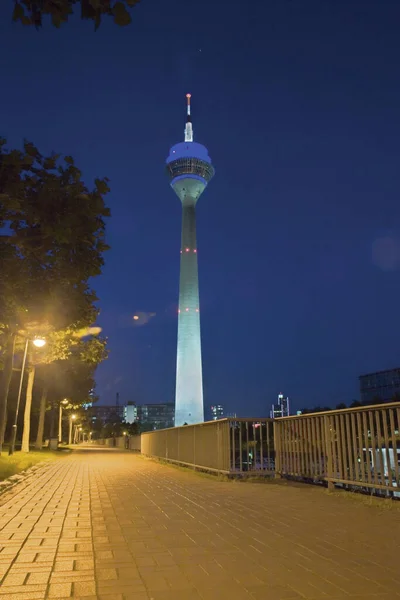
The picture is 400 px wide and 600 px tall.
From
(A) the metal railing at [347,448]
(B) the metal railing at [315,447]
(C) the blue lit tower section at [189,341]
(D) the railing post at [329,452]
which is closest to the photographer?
(A) the metal railing at [347,448]

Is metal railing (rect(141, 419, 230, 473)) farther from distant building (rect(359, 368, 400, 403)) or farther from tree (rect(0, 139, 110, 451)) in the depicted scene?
distant building (rect(359, 368, 400, 403))

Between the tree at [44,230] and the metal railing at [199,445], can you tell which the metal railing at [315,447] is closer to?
the metal railing at [199,445]

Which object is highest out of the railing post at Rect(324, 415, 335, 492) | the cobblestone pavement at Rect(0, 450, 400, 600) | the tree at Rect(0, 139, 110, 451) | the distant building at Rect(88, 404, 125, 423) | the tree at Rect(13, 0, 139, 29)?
the distant building at Rect(88, 404, 125, 423)

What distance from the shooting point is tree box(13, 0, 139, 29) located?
3354 millimetres

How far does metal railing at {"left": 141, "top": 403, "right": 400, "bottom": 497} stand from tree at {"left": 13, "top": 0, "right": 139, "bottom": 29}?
6.48m

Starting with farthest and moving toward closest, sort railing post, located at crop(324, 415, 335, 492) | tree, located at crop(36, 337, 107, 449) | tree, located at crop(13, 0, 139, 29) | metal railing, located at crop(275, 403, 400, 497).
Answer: tree, located at crop(36, 337, 107, 449)
railing post, located at crop(324, 415, 335, 492)
metal railing, located at crop(275, 403, 400, 497)
tree, located at crop(13, 0, 139, 29)

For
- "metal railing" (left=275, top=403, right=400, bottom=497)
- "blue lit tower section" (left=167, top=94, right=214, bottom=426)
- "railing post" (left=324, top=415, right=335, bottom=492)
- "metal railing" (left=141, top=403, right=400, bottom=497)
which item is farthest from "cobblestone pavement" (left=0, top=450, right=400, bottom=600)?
"blue lit tower section" (left=167, top=94, right=214, bottom=426)

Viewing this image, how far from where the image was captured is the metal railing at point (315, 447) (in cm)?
802

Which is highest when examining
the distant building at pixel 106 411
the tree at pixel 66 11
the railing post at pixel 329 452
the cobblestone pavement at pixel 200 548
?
the distant building at pixel 106 411

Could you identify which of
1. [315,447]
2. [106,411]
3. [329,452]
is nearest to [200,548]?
[329,452]

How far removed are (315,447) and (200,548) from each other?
18.0ft

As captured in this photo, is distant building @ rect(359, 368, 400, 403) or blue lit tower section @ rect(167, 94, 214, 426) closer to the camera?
blue lit tower section @ rect(167, 94, 214, 426)

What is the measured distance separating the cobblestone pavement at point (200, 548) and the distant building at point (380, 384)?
4088 inches

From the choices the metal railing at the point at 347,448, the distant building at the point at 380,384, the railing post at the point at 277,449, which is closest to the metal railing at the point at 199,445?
the railing post at the point at 277,449
